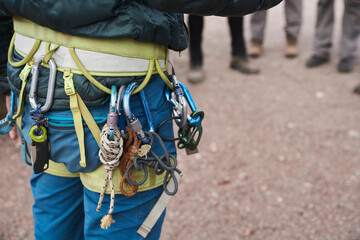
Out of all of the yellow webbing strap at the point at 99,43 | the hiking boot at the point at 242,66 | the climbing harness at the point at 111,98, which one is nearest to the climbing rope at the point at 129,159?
the climbing harness at the point at 111,98

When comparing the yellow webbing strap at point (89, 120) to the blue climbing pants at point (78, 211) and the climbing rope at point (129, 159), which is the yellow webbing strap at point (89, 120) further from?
the blue climbing pants at point (78, 211)

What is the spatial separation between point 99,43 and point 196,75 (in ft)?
11.3

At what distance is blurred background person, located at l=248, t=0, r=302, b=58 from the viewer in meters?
5.09

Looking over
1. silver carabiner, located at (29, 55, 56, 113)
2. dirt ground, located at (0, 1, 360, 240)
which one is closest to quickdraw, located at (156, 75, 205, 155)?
silver carabiner, located at (29, 55, 56, 113)

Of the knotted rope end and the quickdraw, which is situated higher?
the quickdraw

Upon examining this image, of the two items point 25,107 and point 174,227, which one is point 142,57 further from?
point 174,227

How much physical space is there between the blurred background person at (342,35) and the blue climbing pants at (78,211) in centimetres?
405

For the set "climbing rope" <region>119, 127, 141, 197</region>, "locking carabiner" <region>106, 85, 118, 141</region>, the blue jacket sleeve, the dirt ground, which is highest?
the blue jacket sleeve

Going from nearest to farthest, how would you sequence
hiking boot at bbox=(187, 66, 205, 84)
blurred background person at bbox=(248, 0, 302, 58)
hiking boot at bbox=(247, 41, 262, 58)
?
1. hiking boot at bbox=(187, 66, 205, 84)
2. blurred background person at bbox=(248, 0, 302, 58)
3. hiking boot at bbox=(247, 41, 262, 58)

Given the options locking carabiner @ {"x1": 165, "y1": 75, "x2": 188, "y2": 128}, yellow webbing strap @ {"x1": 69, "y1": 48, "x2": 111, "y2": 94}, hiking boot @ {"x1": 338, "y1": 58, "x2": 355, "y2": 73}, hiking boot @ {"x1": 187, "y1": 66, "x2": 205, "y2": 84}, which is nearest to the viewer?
yellow webbing strap @ {"x1": 69, "y1": 48, "x2": 111, "y2": 94}

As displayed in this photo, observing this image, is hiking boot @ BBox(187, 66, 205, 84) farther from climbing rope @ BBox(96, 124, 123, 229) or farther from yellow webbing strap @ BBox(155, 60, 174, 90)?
climbing rope @ BBox(96, 124, 123, 229)

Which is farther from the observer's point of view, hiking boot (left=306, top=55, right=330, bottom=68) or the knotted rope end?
hiking boot (left=306, top=55, right=330, bottom=68)

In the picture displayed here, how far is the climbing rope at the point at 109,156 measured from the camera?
3.57ft

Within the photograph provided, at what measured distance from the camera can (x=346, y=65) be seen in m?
4.67
